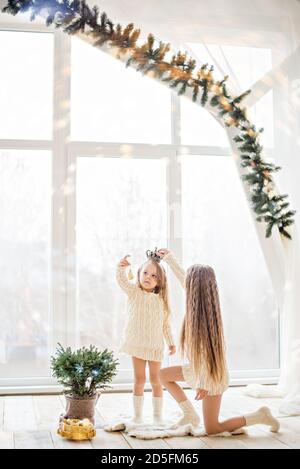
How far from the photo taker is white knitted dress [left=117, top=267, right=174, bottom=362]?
3518mm

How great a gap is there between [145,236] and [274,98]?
155 centimetres

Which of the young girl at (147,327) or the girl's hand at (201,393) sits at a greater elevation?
the young girl at (147,327)

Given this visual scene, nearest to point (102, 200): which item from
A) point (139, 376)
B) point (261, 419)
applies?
point (139, 376)

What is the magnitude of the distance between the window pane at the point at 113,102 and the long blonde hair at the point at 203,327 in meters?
2.07

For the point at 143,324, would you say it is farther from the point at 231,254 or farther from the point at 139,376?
the point at 231,254

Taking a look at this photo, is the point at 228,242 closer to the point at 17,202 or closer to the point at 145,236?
the point at 145,236

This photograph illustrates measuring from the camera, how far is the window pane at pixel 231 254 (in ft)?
17.1

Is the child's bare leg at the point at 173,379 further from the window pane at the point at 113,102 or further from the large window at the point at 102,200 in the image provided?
the window pane at the point at 113,102

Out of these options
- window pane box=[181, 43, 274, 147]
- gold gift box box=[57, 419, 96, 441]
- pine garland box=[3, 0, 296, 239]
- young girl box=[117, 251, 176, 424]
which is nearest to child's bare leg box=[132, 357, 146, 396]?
young girl box=[117, 251, 176, 424]

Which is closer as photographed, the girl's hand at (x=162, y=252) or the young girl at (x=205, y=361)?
the young girl at (x=205, y=361)

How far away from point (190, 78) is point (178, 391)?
215 cm

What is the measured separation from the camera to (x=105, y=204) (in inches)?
201

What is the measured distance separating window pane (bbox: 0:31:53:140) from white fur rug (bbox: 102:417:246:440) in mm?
2496

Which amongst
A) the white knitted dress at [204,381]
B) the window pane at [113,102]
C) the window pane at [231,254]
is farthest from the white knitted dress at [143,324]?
the window pane at [113,102]
